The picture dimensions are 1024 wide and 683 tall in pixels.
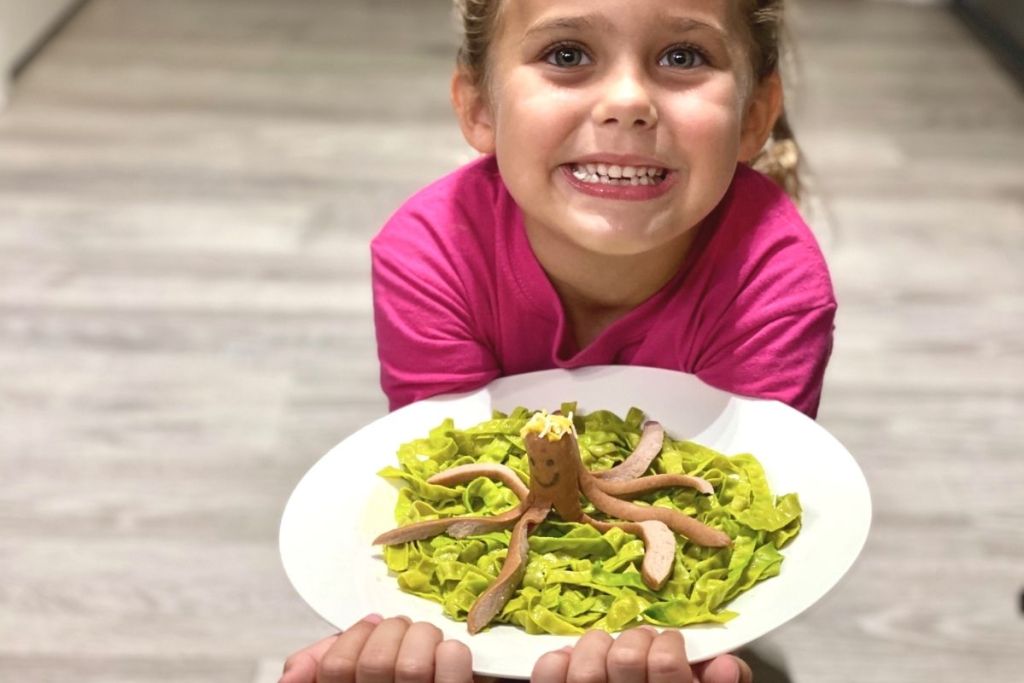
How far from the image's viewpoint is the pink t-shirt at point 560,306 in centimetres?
106

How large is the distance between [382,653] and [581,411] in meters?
0.33

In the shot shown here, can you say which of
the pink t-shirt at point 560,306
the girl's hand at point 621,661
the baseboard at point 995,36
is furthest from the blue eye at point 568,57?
the baseboard at point 995,36

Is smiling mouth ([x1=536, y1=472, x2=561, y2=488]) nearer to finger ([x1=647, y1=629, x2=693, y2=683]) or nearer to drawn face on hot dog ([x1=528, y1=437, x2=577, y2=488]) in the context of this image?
drawn face on hot dog ([x1=528, y1=437, x2=577, y2=488])

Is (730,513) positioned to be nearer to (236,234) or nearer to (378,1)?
(236,234)

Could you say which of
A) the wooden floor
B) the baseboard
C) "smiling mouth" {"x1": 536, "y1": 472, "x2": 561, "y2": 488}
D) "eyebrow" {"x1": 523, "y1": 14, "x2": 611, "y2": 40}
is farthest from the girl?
the baseboard

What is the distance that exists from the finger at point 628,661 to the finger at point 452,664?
0.30ft

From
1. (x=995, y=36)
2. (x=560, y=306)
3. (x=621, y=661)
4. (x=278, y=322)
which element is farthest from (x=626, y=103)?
(x=995, y=36)

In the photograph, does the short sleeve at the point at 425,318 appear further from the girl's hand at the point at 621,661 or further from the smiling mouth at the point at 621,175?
the girl's hand at the point at 621,661

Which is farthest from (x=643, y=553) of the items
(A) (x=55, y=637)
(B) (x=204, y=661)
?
(A) (x=55, y=637)

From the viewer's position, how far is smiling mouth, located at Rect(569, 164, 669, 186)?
969 mm

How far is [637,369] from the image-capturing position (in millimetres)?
1074

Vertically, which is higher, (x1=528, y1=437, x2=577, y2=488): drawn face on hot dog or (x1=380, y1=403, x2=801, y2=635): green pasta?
(x1=528, y1=437, x2=577, y2=488): drawn face on hot dog

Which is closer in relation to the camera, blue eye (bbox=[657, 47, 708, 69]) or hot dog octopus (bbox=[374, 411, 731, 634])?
hot dog octopus (bbox=[374, 411, 731, 634])

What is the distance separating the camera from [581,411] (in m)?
1.06
